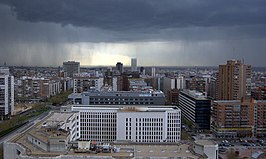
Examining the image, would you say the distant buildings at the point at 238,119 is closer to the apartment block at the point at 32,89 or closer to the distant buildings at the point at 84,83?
the distant buildings at the point at 84,83

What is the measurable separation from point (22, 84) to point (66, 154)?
81.2ft

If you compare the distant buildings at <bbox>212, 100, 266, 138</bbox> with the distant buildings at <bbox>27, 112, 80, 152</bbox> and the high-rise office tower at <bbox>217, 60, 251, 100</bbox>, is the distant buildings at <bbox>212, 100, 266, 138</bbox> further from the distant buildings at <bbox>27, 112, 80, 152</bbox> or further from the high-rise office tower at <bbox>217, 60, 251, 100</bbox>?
the distant buildings at <bbox>27, 112, 80, 152</bbox>

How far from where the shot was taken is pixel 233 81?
73.4 feet

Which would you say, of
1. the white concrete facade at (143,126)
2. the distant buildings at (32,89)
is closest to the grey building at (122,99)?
the white concrete facade at (143,126)

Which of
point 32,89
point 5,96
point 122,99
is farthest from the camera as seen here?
point 32,89

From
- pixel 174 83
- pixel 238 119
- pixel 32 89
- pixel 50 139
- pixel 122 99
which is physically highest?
pixel 174 83

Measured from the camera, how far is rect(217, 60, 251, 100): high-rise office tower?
72.4 ft

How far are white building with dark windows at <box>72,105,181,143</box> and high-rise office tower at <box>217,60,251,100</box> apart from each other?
9.82 meters

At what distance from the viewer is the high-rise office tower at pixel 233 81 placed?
869 inches

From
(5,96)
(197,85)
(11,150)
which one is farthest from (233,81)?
(11,150)

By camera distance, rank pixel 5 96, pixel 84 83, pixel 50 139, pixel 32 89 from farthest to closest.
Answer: pixel 84 83
pixel 32 89
pixel 5 96
pixel 50 139

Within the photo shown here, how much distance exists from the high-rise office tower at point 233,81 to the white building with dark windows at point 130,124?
9.82m

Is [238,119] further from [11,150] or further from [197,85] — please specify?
[197,85]

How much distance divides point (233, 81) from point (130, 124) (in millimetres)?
11489
